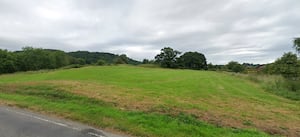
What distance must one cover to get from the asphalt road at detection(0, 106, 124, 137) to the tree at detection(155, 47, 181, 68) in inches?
3761

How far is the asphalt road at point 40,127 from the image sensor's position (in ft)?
24.3

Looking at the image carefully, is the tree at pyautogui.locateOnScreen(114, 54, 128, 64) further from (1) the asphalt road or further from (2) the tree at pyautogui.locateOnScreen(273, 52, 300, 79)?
(1) the asphalt road

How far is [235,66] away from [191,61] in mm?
26434

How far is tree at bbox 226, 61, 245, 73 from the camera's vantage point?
4602 inches

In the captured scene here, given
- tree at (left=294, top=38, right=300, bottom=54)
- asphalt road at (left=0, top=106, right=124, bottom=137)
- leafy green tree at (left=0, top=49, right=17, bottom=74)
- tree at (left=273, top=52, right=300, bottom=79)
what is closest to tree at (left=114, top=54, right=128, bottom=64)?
leafy green tree at (left=0, top=49, right=17, bottom=74)

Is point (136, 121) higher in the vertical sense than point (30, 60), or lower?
lower

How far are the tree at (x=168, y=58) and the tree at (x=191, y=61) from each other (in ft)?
10.5

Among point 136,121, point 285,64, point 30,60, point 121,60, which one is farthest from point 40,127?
point 121,60

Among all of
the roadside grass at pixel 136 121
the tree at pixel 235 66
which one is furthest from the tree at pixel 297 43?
the tree at pixel 235 66

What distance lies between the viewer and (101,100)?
508 inches

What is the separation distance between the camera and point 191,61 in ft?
356

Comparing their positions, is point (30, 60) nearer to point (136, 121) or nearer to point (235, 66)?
point (235, 66)

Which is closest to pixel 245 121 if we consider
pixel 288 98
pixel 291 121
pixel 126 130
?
pixel 291 121

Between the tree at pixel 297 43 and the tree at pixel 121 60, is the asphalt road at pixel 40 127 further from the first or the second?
the tree at pixel 121 60
